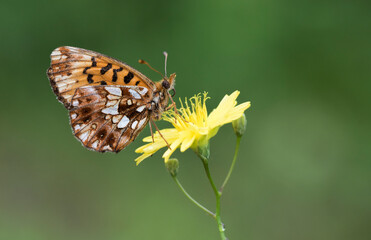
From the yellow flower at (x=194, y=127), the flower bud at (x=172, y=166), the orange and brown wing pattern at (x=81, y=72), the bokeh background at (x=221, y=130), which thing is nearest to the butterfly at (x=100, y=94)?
the orange and brown wing pattern at (x=81, y=72)

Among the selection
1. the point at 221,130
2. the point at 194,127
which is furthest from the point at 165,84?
the point at 221,130

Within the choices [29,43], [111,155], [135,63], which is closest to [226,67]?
[135,63]

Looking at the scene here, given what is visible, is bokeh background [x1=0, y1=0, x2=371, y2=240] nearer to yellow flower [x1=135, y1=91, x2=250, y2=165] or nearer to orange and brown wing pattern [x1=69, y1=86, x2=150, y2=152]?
yellow flower [x1=135, y1=91, x2=250, y2=165]

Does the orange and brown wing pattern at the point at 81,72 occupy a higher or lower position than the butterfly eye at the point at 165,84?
higher

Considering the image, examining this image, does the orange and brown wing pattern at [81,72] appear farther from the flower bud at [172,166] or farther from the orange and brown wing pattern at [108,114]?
the flower bud at [172,166]

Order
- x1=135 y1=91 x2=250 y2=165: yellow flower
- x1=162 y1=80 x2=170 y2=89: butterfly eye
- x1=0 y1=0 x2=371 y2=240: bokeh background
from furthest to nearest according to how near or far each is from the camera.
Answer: x1=0 y1=0 x2=371 y2=240: bokeh background < x1=162 y1=80 x2=170 y2=89: butterfly eye < x1=135 y1=91 x2=250 y2=165: yellow flower

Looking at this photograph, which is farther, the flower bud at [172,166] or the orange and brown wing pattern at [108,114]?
the orange and brown wing pattern at [108,114]

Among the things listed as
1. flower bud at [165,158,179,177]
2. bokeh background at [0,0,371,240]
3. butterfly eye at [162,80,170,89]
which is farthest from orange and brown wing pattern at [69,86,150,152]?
bokeh background at [0,0,371,240]
